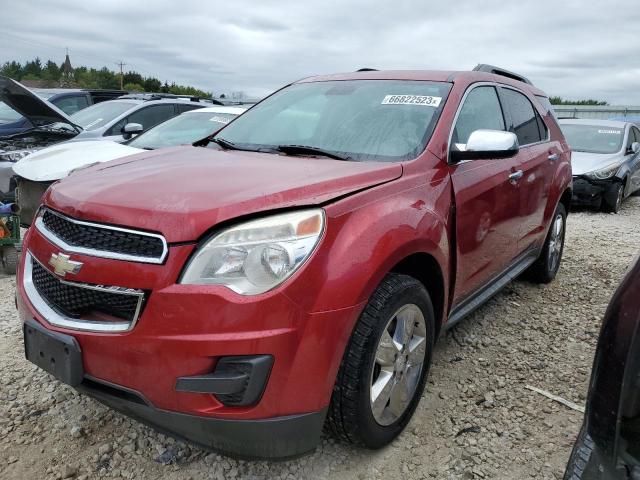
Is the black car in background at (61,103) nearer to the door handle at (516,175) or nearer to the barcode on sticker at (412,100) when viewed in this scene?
the barcode on sticker at (412,100)

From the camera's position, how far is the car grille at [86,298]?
5.84ft

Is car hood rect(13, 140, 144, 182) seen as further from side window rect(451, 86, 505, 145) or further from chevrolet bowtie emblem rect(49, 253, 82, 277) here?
side window rect(451, 86, 505, 145)

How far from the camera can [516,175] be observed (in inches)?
131

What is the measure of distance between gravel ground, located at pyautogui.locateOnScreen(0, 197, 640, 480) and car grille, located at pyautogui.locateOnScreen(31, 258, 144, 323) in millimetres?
727

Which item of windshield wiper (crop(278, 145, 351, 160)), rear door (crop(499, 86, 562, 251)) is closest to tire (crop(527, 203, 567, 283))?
rear door (crop(499, 86, 562, 251))

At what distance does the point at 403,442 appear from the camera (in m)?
2.42

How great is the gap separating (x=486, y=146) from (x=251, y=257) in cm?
141

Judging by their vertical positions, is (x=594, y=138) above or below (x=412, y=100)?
below

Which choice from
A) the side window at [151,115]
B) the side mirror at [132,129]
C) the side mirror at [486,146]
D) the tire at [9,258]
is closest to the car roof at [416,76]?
the side mirror at [486,146]

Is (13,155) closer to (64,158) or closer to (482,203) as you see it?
(64,158)

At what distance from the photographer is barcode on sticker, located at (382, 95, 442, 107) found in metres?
2.85

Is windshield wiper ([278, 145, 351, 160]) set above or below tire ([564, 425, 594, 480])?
above

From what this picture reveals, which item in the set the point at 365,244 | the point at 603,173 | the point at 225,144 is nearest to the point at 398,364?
the point at 365,244

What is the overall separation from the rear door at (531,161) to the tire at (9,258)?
4.12m
